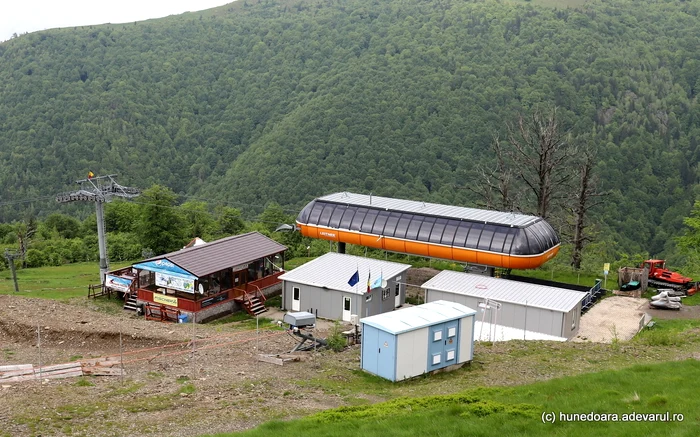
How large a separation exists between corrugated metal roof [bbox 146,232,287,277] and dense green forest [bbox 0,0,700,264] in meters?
46.8

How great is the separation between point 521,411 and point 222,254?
25684 millimetres

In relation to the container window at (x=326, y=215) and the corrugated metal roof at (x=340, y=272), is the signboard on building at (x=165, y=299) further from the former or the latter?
the container window at (x=326, y=215)

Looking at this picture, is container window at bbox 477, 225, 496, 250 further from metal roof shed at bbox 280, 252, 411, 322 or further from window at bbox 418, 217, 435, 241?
metal roof shed at bbox 280, 252, 411, 322

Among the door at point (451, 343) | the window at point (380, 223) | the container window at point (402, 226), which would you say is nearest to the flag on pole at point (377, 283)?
the container window at point (402, 226)

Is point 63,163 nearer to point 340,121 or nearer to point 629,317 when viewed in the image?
point 340,121

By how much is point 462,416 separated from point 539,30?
14182cm

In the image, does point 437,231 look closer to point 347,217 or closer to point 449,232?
point 449,232

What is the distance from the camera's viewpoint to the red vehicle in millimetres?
44188

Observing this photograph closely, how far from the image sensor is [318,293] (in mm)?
38812

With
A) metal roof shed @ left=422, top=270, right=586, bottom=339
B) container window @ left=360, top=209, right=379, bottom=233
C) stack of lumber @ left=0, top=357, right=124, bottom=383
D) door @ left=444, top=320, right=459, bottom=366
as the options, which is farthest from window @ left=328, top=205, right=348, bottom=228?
stack of lumber @ left=0, top=357, right=124, bottom=383

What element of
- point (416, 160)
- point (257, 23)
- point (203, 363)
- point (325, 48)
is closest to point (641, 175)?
point (416, 160)

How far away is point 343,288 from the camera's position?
1494 inches

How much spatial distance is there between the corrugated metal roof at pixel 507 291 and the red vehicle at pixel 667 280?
10.4m

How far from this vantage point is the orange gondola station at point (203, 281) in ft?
124
